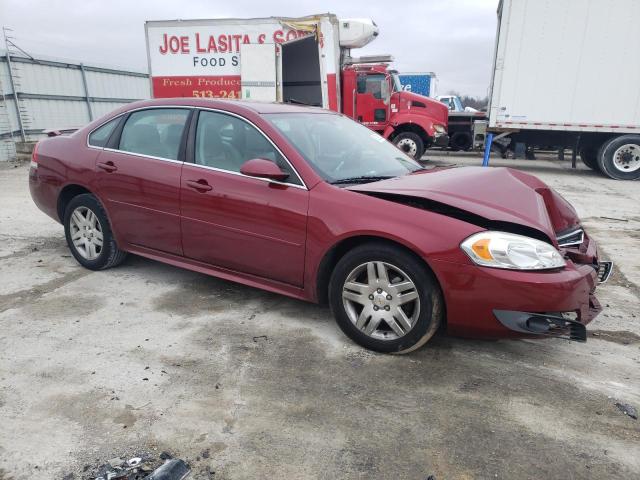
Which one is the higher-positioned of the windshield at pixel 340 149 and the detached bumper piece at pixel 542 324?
the windshield at pixel 340 149

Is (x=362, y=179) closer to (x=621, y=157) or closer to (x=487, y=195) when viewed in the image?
(x=487, y=195)

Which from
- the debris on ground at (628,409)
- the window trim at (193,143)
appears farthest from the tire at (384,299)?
the debris on ground at (628,409)

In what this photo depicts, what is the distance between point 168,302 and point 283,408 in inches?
67.6

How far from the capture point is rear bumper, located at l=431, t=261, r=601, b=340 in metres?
2.63

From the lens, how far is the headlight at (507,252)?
2.66m

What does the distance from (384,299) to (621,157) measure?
470 inches

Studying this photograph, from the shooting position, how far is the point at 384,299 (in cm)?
296

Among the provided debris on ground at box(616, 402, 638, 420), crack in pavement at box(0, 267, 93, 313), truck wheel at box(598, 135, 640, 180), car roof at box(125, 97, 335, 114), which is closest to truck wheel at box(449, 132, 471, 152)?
truck wheel at box(598, 135, 640, 180)

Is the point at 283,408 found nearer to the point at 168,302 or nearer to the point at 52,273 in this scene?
the point at 168,302

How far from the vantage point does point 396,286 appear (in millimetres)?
2908

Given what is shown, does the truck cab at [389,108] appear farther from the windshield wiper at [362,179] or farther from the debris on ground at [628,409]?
the debris on ground at [628,409]

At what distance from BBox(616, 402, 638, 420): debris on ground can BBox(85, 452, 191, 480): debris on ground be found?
2.20 m

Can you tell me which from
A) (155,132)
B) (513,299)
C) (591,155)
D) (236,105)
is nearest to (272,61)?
(155,132)

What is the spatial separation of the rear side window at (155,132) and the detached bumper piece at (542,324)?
265 centimetres
